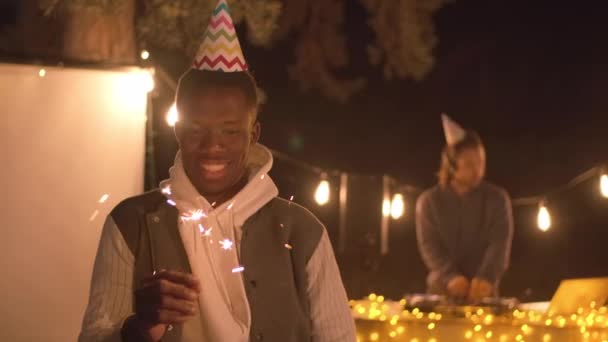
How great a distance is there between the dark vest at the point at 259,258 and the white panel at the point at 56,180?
2.63 m

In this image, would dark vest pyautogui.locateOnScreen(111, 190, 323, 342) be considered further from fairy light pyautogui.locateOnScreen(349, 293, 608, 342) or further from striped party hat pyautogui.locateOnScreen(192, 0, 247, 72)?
fairy light pyautogui.locateOnScreen(349, 293, 608, 342)

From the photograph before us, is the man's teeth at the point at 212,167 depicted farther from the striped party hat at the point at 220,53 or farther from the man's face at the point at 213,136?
the striped party hat at the point at 220,53

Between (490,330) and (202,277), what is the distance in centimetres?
288

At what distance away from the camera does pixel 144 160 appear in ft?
17.2

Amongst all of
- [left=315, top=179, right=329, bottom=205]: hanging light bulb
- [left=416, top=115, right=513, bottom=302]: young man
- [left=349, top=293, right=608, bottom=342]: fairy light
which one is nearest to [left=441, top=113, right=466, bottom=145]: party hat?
[left=416, top=115, right=513, bottom=302]: young man

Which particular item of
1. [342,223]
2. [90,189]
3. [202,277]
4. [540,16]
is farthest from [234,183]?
[540,16]

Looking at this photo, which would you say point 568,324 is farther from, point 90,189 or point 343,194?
point 343,194

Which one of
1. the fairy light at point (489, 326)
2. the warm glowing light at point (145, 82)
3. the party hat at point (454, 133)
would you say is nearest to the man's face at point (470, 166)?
the party hat at point (454, 133)

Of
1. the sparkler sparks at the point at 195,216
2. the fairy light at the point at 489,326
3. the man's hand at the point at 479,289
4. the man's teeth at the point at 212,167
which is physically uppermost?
the man's teeth at the point at 212,167

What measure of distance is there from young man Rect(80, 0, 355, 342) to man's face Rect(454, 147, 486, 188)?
11.4ft

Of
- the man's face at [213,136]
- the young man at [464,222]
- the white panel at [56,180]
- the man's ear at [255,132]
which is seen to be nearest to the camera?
the man's face at [213,136]

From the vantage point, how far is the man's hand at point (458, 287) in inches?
223

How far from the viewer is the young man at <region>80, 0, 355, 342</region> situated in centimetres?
241

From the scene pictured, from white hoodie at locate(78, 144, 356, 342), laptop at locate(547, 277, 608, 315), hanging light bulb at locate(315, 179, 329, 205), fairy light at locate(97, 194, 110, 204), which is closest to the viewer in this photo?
white hoodie at locate(78, 144, 356, 342)
